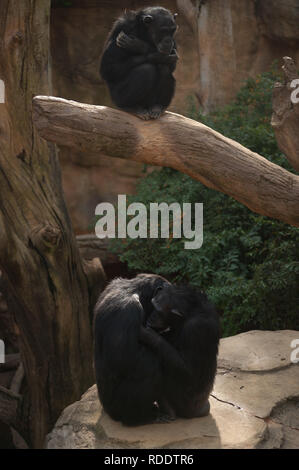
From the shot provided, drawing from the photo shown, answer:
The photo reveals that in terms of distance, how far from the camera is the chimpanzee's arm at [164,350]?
3625mm

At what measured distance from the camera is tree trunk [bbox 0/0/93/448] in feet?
17.5

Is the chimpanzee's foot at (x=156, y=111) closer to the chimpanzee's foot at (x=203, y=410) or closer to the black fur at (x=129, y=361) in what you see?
the black fur at (x=129, y=361)

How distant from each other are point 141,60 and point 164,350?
2.25 metres

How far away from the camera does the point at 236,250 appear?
6.68m

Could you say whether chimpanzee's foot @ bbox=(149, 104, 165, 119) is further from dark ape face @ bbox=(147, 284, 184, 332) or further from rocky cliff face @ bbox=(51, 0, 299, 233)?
rocky cliff face @ bbox=(51, 0, 299, 233)

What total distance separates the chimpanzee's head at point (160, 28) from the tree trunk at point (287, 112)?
953 mm

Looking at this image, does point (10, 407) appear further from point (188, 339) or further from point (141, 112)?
point (141, 112)

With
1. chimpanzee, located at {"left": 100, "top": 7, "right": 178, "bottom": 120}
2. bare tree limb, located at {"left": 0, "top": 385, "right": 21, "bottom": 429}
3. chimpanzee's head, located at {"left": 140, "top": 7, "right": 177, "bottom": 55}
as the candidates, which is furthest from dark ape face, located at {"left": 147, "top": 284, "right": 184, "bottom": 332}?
bare tree limb, located at {"left": 0, "top": 385, "right": 21, "bottom": 429}

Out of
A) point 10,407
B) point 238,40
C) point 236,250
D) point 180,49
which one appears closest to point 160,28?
point 236,250

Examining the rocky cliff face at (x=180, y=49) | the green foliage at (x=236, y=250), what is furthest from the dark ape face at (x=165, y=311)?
the rocky cliff face at (x=180, y=49)

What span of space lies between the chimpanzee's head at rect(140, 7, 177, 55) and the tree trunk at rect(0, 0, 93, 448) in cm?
159

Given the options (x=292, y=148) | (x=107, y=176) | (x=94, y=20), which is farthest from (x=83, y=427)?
(x=94, y=20)

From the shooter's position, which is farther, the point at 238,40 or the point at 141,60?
the point at 238,40

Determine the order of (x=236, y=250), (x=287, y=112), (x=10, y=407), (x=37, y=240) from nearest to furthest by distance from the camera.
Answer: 1. (x=287, y=112)
2. (x=37, y=240)
3. (x=10, y=407)
4. (x=236, y=250)
